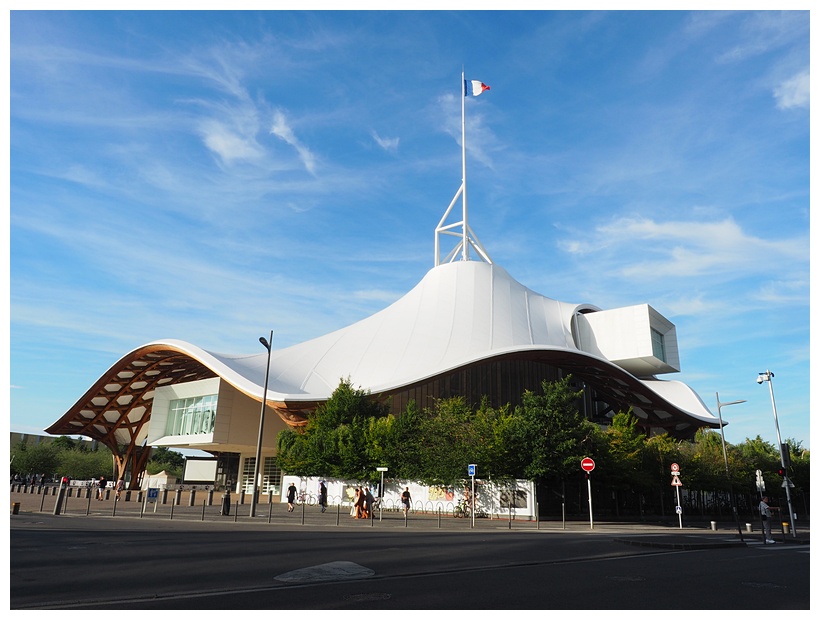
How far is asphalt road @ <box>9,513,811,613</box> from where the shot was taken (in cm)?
723

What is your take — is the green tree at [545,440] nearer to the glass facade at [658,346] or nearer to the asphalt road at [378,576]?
the asphalt road at [378,576]

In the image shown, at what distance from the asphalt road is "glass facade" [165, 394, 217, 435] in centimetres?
3984

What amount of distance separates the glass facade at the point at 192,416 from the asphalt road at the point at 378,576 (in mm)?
39836

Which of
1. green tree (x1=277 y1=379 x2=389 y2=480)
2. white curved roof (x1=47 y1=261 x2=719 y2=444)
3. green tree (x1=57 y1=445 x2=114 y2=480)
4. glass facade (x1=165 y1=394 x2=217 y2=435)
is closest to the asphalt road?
green tree (x1=277 y1=379 x2=389 y2=480)

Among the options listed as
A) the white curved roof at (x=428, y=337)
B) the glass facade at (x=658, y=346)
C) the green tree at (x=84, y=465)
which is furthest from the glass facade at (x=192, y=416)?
the glass facade at (x=658, y=346)

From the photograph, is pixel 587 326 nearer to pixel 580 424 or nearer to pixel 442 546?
pixel 580 424

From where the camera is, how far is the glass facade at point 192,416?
178 feet

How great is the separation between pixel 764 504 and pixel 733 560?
9.33 m

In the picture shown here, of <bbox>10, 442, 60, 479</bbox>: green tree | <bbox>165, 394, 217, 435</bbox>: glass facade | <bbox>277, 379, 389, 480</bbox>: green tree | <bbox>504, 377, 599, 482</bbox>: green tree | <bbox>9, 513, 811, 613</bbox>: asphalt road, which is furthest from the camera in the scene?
<bbox>10, 442, 60, 479</bbox>: green tree

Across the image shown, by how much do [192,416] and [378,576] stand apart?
170 ft

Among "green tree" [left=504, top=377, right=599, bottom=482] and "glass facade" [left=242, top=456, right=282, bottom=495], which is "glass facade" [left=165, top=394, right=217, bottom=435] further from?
"green tree" [left=504, top=377, right=599, bottom=482]

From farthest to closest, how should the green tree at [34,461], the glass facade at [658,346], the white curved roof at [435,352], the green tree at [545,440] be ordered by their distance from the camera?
the green tree at [34,461] → the glass facade at [658,346] → the white curved roof at [435,352] → the green tree at [545,440]

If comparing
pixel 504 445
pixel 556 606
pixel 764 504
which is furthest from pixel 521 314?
pixel 556 606

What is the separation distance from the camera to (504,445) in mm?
29328
